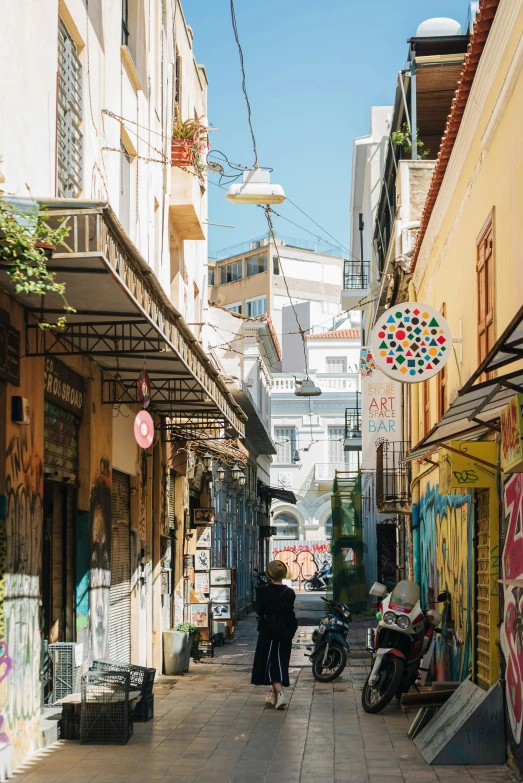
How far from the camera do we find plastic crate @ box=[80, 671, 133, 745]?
34.8ft

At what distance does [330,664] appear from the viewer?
16.0 metres

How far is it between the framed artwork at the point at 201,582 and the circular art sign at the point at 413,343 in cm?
938

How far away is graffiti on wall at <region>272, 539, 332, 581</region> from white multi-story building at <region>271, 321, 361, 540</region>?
2.86 feet

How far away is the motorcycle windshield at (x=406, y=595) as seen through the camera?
525 inches

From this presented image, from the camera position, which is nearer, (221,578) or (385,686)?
(385,686)

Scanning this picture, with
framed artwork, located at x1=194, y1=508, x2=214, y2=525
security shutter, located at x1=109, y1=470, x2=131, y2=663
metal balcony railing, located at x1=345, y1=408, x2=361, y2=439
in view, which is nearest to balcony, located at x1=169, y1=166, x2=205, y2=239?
security shutter, located at x1=109, y1=470, x2=131, y2=663

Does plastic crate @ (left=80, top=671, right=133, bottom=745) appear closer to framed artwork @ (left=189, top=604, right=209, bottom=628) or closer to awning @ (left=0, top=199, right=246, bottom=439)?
awning @ (left=0, top=199, right=246, bottom=439)

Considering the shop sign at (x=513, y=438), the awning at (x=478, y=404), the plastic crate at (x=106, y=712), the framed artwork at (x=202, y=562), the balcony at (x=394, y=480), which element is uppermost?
the awning at (x=478, y=404)

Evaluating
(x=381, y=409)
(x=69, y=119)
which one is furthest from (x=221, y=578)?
(x=69, y=119)

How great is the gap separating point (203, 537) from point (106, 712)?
11.3 m

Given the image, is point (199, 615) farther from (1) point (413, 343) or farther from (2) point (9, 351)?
(2) point (9, 351)

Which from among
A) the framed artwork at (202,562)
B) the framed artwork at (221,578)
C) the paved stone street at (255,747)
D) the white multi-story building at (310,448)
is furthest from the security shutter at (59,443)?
the white multi-story building at (310,448)

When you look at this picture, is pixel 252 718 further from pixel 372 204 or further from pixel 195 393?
pixel 372 204

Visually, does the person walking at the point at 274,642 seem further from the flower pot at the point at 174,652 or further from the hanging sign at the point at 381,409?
the hanging sign at the point at 381,409
